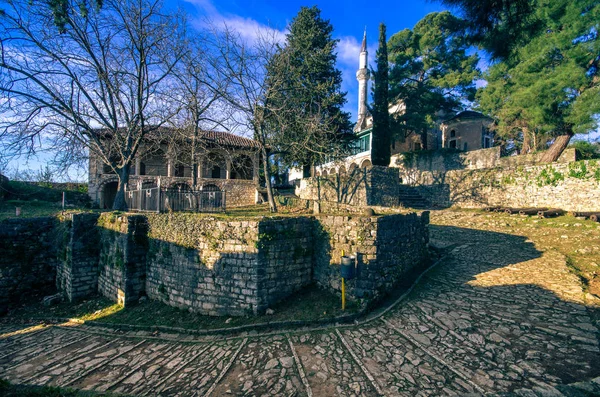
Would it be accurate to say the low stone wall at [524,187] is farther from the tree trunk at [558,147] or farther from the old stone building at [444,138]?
the old stone building at [444,138]

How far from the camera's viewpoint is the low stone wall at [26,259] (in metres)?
9.34

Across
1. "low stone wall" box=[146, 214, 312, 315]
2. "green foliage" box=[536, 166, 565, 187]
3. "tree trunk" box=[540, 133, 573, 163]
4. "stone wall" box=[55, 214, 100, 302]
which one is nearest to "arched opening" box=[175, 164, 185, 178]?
"stone wall" box=[55, 214, 100, 302]

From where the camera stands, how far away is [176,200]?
8688mm

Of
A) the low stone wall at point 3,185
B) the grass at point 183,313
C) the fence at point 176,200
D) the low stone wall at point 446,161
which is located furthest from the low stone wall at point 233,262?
the low stone wall at point 3,185

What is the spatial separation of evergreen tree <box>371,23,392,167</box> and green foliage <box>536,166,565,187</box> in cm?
1104

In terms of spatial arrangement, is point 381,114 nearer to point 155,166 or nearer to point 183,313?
point 155,166

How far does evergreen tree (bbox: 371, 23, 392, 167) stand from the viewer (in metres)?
22.8

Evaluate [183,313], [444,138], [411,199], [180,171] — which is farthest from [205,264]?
[444,138]

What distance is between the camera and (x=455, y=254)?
337 inches

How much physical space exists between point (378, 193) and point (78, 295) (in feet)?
47.5

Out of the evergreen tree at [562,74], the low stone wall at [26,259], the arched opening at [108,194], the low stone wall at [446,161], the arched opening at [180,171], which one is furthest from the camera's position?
the arched opening at [180,171]

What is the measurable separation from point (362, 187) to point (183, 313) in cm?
1160

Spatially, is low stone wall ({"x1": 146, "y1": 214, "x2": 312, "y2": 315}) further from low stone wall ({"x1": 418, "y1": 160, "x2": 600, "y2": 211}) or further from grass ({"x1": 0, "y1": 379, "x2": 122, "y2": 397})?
low stone wall ({"x1": 418, "y1": 160, "x2": 600, "y2": 211})

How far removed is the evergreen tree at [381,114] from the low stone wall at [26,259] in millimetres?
21921
